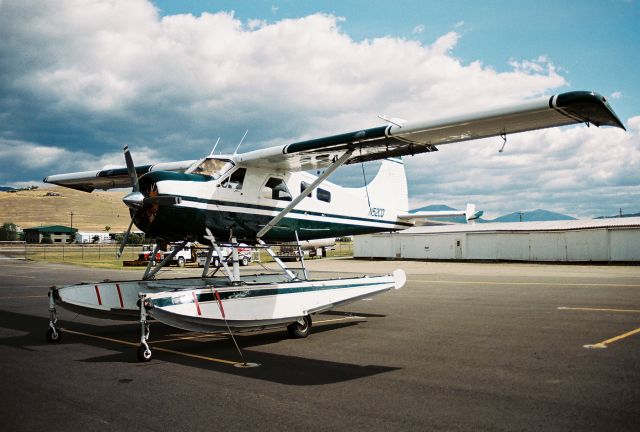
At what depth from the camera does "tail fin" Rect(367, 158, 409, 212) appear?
48.7 ft

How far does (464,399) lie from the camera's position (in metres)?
5.50

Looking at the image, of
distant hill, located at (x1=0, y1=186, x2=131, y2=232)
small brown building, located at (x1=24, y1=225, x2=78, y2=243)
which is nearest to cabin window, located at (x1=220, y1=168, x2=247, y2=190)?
small brown building, located at (x1=24, y1=225, x2=78, y2=243)

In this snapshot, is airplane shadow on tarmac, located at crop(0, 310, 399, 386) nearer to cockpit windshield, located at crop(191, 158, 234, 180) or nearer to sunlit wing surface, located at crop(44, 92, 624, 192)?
cockpit windshield, located at crop(191, 158, 234, 180)

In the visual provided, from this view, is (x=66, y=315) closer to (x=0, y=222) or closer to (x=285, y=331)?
(x=285, y=331)

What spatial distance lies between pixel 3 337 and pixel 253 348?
16.5ft

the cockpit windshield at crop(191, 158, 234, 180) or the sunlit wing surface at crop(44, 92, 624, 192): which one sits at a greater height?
the sunlit wing surface at crop(44, 92, 624, 192)

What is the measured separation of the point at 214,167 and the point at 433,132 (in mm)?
4662

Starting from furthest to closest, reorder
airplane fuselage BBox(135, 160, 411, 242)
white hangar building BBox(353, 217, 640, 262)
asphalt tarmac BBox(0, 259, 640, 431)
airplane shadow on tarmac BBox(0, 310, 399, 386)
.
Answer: white hangar building BBox(353, 217, 640, 262) < airplane fuselage BBox(135, 160, 411, 242) < airplane shadow on tarmac BBox(0, 310, 399, 386) < asphalt tarmac BBox(0, 259, 640, 431)

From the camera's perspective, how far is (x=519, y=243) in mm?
42656

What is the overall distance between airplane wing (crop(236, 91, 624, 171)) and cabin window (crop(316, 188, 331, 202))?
86 centimetres

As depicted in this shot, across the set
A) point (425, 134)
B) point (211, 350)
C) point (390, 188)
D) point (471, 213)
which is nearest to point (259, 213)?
point (211, 350)

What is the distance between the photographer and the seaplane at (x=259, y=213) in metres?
8.32

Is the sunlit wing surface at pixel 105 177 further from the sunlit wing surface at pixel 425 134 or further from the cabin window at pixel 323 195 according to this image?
the cabin window at pixel 323 195

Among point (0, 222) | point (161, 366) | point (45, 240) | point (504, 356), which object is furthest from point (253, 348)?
point (0, 222)
